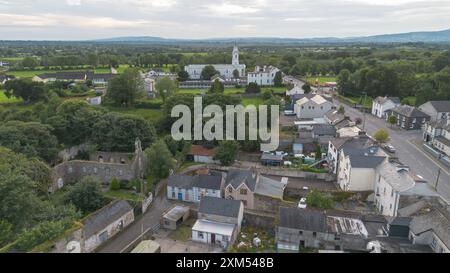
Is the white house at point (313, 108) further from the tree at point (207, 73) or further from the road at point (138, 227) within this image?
the tree at point (207, 73)

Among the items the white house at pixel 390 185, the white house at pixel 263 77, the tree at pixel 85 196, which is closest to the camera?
the white house at pixel 390 185

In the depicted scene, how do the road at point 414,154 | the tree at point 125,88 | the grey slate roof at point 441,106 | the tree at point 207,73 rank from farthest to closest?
the tree at point 207,73 < the tree at point 125,88 < the grey slate roof at point 441,106 < the road at point 414,154

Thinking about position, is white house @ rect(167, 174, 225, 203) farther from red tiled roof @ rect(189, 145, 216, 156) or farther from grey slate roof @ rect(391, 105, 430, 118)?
grey slate roof @ rect(391, 105, 430, 118)

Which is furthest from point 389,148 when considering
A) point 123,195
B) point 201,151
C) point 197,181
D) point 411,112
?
point 123,195

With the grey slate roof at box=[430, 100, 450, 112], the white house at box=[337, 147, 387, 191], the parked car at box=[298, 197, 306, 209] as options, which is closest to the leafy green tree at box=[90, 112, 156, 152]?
the parked car at box=[298, 197, 306, 209]

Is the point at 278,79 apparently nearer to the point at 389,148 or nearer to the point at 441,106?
the point at 441,106

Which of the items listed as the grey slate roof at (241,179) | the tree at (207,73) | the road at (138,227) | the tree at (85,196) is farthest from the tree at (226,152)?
the tree at (207,73)

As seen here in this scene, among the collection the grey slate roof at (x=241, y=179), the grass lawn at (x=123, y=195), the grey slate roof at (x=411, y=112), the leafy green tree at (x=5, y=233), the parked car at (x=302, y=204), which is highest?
the grey slate roof at (x=411, y=112)
